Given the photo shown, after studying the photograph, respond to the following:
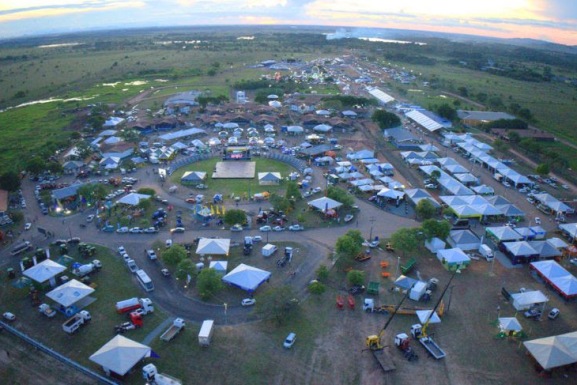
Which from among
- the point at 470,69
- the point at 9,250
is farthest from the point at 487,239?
the point at 470,69

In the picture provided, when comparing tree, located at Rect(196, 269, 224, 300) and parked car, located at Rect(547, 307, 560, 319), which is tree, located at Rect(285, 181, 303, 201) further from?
parked car, located at Rect(547, 307, 560, 319)

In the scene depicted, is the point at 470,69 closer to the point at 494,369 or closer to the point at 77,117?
the point at 77,117

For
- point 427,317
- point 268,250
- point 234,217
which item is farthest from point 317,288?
point 234,217

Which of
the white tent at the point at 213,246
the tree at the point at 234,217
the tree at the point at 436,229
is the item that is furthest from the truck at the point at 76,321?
the tree at the point at 436,229

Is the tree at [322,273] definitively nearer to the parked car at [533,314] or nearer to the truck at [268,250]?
the truck at [268,250]

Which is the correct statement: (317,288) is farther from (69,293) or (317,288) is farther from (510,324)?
(69,293)

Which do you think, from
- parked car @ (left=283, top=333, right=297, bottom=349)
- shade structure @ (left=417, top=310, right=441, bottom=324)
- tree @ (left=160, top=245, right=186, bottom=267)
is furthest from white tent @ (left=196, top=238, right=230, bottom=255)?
shade structure @ (left=417, top=310, right=441, bottom=324)
